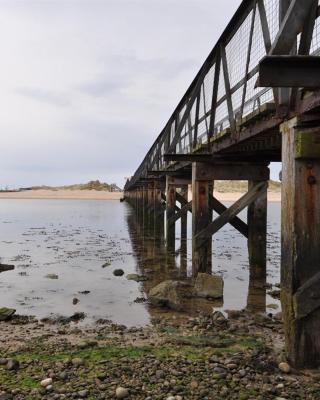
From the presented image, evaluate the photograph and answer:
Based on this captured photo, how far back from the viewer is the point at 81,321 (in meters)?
7.86

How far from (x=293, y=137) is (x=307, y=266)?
147cm

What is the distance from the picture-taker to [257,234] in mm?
11547

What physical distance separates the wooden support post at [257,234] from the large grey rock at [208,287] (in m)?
2.03

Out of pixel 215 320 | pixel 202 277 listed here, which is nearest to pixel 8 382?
pixel 215 320

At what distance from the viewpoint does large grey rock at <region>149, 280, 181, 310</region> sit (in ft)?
28.4

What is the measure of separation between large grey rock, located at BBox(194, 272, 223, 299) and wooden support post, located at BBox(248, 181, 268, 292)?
2.03 metres

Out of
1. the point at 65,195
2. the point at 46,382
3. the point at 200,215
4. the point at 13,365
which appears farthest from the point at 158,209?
the point at 65,195

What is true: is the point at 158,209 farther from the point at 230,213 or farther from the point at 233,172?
the point at 230,213

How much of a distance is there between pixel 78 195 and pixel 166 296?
12133cm

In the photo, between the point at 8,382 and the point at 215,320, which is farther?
the point at 215,320

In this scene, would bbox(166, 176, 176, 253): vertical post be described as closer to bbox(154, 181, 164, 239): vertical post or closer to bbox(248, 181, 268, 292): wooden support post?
bbox(154, 181, 164, 239): vertical post

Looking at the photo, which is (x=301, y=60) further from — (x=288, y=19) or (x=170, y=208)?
(x=170, y=208)

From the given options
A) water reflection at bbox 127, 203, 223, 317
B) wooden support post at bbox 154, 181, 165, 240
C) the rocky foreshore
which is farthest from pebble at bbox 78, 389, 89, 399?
wooden support post at bbox 154, 181, 165, 240

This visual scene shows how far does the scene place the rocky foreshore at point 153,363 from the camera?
14.7 feet
